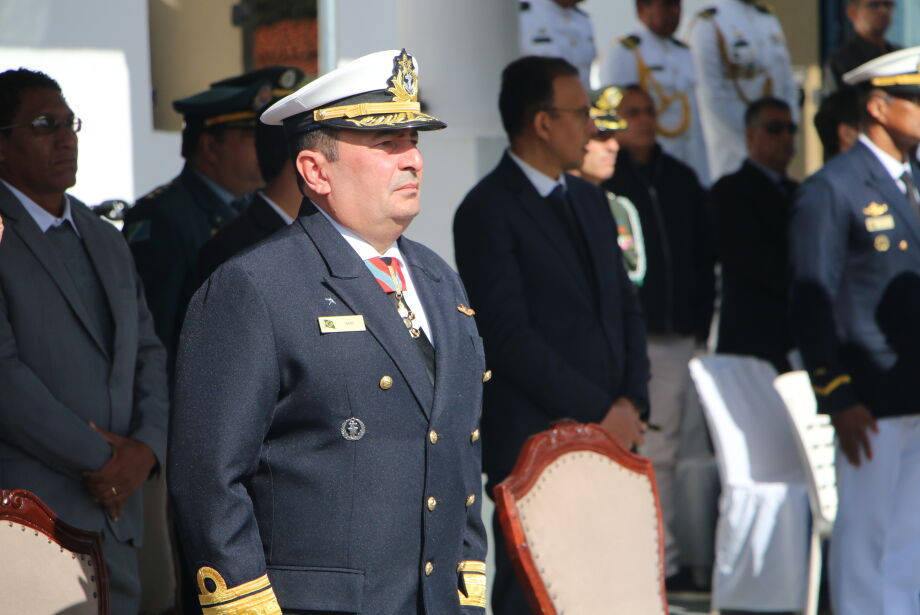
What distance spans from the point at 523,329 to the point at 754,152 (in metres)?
2.83

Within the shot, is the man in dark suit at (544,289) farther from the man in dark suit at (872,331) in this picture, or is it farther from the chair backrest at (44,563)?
the chair backrest at (44,563)

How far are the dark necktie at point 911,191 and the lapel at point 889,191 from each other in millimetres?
18

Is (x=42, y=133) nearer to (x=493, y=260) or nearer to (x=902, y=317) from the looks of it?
(x=493, y=260)

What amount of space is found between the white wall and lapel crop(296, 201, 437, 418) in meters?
2.62

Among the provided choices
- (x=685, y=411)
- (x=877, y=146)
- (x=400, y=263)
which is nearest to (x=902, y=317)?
(x=877, y=146)

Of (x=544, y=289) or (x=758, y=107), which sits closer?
(x=544, y=289)

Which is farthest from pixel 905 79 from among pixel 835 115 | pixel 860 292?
pixel 835 115

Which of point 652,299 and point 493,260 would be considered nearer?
point 493,260

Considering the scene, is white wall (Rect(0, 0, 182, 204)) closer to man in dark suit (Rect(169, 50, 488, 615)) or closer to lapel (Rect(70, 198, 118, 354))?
lapel (Rect(70, 198, 118, 354))

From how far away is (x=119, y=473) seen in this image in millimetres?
3352

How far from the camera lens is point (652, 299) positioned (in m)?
5.91

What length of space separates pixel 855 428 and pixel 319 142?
2.64 metres

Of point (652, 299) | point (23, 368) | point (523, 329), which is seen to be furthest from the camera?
point (652, 299)

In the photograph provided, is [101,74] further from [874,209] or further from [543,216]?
[874,209]
